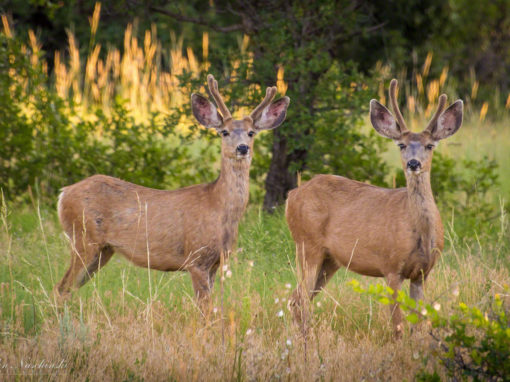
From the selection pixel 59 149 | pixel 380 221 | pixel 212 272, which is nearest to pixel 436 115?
pixel 380 221

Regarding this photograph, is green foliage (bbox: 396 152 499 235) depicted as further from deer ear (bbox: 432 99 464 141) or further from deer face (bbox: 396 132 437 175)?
deer face (bbox: 396 132 437 175)

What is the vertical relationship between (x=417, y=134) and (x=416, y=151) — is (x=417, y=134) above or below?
above

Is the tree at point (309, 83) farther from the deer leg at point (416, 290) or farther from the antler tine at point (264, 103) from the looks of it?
the deer leg at point (416, 290)

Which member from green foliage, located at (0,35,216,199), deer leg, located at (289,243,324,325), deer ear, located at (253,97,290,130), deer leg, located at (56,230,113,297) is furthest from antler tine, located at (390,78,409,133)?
green foliage, located at (0,35,216,199)

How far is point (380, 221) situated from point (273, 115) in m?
1.55

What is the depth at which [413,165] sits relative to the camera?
19.1 feet

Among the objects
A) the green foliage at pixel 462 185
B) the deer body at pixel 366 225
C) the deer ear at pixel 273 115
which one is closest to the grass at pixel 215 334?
the deer body at pixel 366 225

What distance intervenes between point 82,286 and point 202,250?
124cm

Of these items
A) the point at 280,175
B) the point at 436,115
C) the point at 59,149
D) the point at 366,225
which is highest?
the point at 436,115

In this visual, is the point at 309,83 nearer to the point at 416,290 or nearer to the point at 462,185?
the point at 462,185

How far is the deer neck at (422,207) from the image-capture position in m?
5.87

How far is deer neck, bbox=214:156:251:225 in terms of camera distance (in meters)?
6.53

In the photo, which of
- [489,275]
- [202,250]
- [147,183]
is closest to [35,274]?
[202,250]

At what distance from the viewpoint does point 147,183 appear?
960cm
